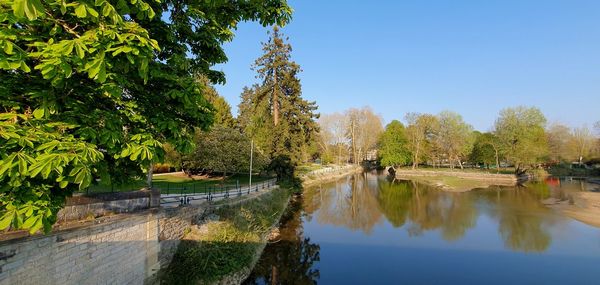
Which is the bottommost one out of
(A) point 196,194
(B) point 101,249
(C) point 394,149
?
(B) point 101,249

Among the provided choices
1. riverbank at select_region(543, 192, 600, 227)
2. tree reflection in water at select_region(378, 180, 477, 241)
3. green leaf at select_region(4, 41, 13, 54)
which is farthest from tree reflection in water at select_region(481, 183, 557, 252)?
green leaf at select_region(4, 41, 13, 54)

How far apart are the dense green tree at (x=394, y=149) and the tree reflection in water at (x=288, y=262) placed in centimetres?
5719

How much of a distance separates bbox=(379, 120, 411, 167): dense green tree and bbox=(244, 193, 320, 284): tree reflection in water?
5719 cm

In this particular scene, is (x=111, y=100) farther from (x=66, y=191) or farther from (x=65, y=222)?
(x=65, y=222)

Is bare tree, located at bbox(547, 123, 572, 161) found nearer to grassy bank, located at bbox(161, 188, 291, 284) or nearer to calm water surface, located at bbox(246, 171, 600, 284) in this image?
calm water surface, located at bbox(246, 171, 600, 284)

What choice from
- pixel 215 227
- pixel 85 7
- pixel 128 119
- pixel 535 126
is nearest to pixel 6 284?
pixel 128 119

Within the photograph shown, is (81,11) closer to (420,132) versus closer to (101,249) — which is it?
(101,249)

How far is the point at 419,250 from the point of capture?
730 inches

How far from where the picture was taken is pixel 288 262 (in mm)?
15922

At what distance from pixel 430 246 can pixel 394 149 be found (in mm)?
57736

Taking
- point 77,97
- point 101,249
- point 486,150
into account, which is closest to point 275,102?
point 101,249

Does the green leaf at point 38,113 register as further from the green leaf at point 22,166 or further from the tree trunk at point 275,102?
the tree trunk at point 275,102

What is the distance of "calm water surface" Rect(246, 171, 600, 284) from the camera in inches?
578

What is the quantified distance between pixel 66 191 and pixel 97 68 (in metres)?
2.45
